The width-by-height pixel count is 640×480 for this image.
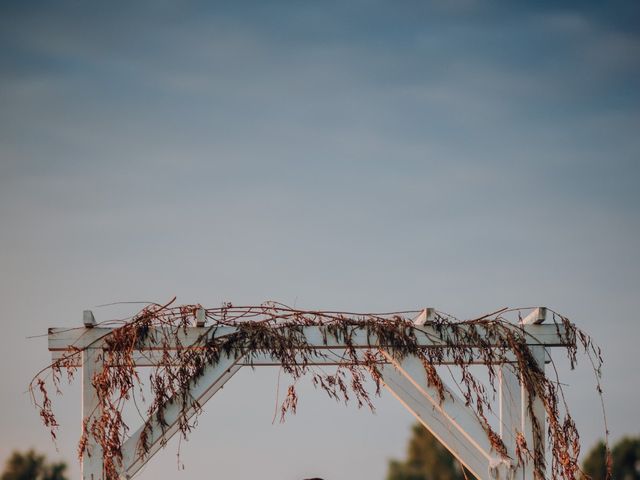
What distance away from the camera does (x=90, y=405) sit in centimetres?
774

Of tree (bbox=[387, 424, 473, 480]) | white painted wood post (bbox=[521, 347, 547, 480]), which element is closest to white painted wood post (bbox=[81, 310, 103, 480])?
white painted wood post (bbox=[521, 347, 547, 480])

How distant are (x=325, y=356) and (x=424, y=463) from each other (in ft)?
114

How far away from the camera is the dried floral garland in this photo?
7.72 metres

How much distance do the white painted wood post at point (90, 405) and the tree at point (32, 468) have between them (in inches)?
1166

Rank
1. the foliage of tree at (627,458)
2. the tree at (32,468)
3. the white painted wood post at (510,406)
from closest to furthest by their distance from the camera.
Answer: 1. the white painted wood post at (510,406)
2. the tree at (32,468)
3. the foliage of tree at (627,458)

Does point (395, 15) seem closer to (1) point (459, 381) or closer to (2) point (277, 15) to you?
(2) point (277, 15)

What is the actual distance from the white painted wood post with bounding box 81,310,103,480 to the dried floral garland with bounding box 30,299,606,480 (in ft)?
0.16

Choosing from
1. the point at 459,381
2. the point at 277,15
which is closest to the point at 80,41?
the point at 277,15

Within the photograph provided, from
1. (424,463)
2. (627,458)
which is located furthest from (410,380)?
(627,458)

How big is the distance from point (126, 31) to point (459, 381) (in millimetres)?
18257

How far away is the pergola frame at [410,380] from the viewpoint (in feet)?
25.4

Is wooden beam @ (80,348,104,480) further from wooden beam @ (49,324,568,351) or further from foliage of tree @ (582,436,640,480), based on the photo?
foliage of tree @ (582,436,640,480)

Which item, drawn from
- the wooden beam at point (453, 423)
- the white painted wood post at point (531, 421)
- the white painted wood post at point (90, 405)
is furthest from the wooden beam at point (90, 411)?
the white painted wood post at point (531, 421)

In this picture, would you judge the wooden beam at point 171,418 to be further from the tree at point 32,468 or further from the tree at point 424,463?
the tree at point 424,463
